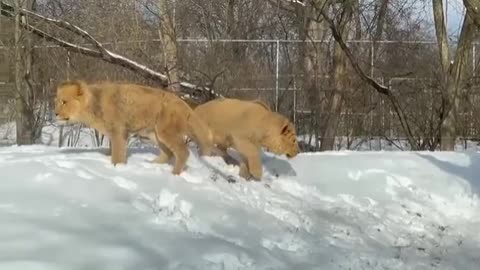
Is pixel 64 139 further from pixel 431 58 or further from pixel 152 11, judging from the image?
pixel 431 58

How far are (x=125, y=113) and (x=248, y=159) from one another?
1712mm

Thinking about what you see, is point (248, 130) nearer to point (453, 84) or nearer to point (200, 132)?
point (200, 132)

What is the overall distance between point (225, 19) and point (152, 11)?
144 inches

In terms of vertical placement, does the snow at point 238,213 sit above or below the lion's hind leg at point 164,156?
below

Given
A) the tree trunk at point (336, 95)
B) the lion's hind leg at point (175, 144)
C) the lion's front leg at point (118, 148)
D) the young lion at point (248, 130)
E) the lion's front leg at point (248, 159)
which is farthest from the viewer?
the tree trunk at point (336, 95)

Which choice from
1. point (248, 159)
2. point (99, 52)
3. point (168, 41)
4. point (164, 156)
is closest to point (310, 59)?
point (168, 41)

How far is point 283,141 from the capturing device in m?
10.6

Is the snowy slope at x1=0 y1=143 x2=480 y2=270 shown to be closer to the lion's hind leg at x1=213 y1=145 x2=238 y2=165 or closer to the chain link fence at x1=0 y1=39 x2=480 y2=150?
the lion's hind leg at x1=213 y1=145 x2=238 y2=165

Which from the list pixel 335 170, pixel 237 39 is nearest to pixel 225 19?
pixel 237 39

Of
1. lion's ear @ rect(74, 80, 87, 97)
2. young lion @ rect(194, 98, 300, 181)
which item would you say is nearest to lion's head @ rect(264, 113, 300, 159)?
young lion @ rect(194, 98, 300, 181)

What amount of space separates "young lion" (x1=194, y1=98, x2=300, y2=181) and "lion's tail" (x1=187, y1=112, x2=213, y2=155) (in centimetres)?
25

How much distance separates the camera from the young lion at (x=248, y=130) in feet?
33.9

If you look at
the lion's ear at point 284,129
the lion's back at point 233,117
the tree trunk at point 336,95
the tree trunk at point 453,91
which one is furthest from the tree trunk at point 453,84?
the lion's back at point 233,117

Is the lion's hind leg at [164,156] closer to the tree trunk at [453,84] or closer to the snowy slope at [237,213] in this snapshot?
the snowy slope at [237,213]
